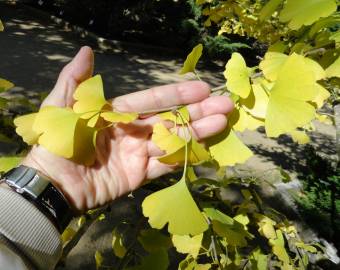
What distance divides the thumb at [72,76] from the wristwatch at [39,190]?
0.17m

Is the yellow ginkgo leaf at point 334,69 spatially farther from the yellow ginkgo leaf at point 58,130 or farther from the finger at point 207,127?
the yellow ginkgo leaf at point 58,130

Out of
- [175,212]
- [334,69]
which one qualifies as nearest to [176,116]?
[175,212]

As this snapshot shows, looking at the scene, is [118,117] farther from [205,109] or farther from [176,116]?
[205,109]

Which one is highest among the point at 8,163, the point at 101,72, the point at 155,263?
the point at 8,163

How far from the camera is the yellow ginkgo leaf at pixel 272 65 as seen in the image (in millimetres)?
651

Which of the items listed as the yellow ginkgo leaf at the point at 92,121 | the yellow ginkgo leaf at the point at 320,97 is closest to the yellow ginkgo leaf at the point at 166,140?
the yellow ginkgo leaf at the point at 92,121

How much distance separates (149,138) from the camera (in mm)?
854

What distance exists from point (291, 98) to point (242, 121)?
0.36 ft

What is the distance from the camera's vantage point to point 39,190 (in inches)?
32.3

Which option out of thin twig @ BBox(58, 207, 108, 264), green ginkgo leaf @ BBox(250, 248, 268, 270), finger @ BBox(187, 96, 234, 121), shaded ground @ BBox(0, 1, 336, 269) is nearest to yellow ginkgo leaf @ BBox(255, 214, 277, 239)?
green ginkgo leaf @ BBox(250, 248, 268, 270)

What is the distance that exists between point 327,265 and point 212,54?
686 centimetres

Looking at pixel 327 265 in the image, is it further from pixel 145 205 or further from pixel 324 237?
pixel 145 205

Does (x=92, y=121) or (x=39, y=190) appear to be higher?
(x=92, y=121)

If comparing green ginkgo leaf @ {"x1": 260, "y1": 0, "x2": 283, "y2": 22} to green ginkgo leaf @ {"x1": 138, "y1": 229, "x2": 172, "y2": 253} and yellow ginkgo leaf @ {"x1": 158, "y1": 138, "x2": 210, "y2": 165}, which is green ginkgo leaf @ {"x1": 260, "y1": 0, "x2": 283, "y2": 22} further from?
green ginkgo leaf @ {"x1": 138, "y1": 229, "x2": 172, "y2": 253}
